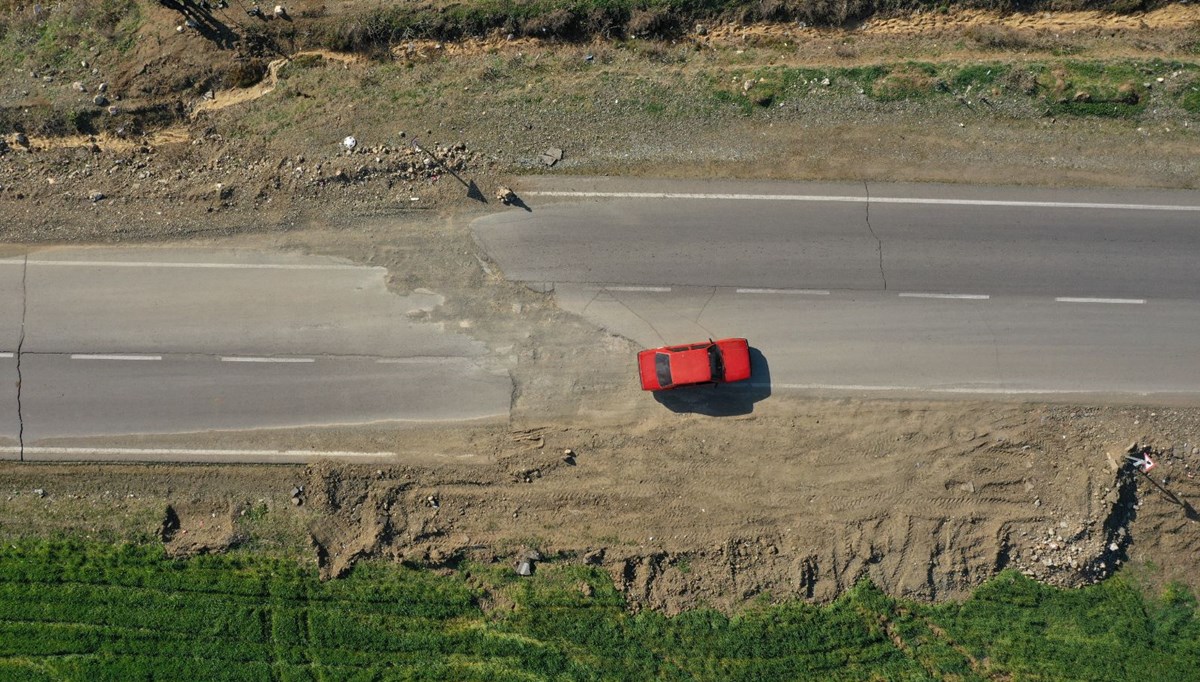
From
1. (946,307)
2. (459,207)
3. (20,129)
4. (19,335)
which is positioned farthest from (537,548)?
(20,129)

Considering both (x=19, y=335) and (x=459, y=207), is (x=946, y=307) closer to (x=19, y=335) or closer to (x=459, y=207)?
(x=459, y=207)

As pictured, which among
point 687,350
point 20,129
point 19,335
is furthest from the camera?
point 20,129

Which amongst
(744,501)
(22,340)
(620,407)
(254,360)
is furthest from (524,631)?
(22,340)

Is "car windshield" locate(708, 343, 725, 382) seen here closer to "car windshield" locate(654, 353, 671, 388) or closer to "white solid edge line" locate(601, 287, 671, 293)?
"car windshield" locate(654, 353, 671, 388)

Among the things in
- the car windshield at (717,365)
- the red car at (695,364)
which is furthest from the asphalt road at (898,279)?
the car windshield at (717,365)

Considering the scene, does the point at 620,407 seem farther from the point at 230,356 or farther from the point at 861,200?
the point at 230,356

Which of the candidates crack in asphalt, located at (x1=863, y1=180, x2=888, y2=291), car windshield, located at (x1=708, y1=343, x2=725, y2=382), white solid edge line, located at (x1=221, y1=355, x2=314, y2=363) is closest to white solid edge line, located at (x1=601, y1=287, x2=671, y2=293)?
car windshield, located at (x1=708, y1=343, x2=725, y2=382)

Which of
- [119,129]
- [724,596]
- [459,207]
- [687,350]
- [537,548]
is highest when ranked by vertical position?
[119,129]
